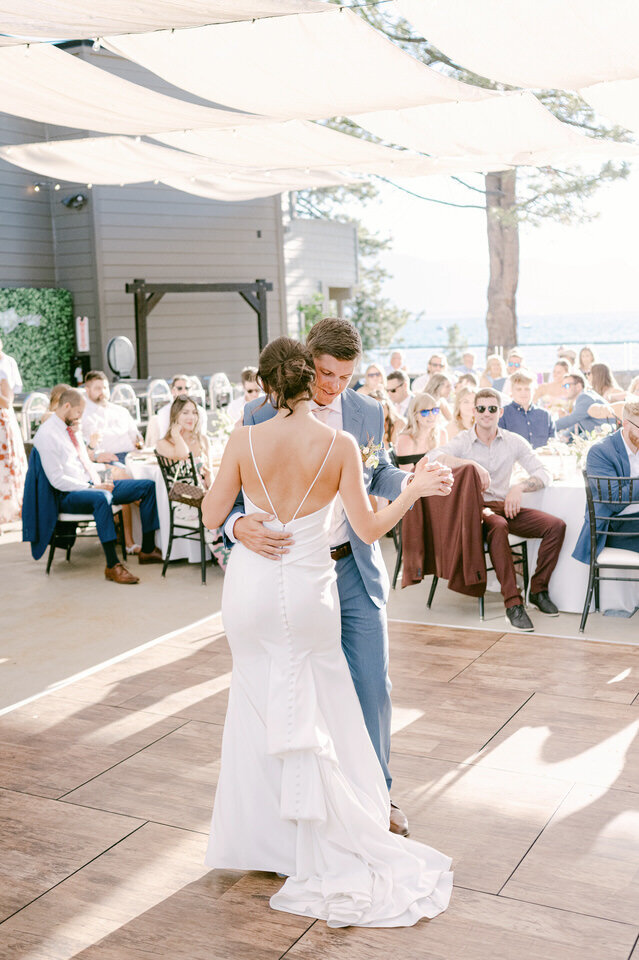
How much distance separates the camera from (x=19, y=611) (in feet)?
21.1

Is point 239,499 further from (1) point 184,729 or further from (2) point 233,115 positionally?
(2) point 233,115

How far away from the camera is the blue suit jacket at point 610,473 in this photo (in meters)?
5.66

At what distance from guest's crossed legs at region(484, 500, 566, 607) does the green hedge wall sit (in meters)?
9.56

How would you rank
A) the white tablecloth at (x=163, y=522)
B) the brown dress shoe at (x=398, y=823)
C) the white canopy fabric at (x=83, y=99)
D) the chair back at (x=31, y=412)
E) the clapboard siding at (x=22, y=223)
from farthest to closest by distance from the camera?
the clapboard siding at (x=22, y=223), the chair back at (x=31, y=412), the white tablecloth at (x=163, y=522), the white canopy fabric at (x=83, y=99), the brown dress shoe at (x=398, y=823)

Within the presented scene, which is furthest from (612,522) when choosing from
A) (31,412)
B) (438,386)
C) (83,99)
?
(31,412)

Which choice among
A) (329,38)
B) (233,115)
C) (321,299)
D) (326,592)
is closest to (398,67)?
(329,38)

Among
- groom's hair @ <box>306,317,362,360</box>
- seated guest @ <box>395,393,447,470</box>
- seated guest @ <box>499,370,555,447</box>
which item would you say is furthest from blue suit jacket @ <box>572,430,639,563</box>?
groom's hair @ <box>306,317,362,360</box>

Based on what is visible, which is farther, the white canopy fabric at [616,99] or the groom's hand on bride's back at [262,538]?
the white canopy fabric at [616,99]

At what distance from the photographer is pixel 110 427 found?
354 inches

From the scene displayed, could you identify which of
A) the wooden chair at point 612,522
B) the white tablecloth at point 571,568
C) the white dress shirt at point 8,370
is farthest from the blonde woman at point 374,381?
the wooden chair at point 612,522

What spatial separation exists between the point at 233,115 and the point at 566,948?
5903mm

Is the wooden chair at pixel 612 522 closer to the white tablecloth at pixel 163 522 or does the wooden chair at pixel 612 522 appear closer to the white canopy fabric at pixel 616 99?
the white canopy fabric at pixel 616 99

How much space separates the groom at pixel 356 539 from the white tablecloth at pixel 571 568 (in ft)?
9.79

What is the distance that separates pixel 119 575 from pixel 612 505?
3464 millimetres
